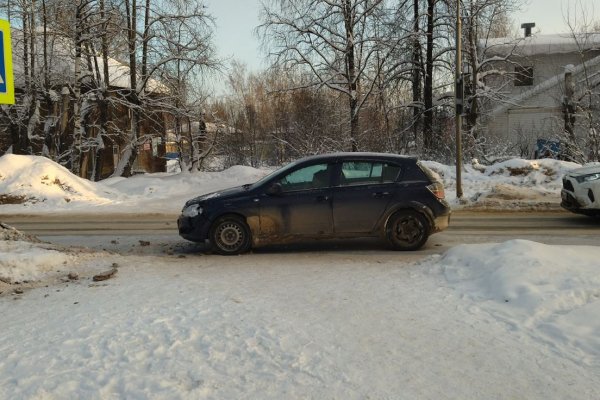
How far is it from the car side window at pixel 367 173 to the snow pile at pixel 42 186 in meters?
11.2

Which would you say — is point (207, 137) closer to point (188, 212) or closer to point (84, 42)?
point (84, 42)

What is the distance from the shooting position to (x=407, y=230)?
815 centimetres

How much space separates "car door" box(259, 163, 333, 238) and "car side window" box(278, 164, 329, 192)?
0.05 feet

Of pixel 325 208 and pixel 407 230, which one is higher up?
pixel 325 208

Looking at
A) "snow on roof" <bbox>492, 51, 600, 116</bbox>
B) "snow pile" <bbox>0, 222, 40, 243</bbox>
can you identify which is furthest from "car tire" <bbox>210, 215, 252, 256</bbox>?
"snow on roof" <bbox>492, 51, 600, 116</bbox>

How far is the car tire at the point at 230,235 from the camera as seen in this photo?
7.98m

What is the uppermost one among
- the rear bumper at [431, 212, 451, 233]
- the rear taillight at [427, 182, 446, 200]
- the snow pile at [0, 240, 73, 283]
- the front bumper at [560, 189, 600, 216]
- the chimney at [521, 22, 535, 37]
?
the chimney at [521, 22, 535, 37]

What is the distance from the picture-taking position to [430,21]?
25.9 meters

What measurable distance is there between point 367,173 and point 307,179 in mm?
933

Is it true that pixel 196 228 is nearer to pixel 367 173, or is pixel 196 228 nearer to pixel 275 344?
pixel 367 173

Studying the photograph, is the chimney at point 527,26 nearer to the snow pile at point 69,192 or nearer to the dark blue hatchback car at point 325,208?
the snow pile at point 69,192

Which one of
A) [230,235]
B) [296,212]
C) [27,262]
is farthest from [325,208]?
[27,262]

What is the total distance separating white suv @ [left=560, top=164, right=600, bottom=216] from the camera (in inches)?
401

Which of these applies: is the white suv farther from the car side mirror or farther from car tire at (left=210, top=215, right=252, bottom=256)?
car tire at (left=210, top=215, right=252, bottom=256)
